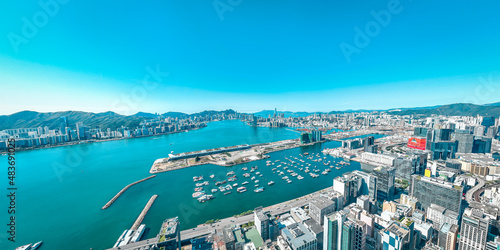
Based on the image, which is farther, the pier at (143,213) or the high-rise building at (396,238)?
the pier at (143,213)

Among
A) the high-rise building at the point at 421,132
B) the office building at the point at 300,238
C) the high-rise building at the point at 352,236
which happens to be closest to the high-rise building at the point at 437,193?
the high-rise building at the point at 352,236

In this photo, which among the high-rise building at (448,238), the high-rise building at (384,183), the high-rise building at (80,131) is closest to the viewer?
the high-rise building at (448,238)

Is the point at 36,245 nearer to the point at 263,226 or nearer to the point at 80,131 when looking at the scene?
the point at 263,226

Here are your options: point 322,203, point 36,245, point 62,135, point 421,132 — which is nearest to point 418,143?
point 421,132

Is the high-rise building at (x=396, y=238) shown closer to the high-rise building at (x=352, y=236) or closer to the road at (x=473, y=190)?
the high-rise building at (x=352, y=236)

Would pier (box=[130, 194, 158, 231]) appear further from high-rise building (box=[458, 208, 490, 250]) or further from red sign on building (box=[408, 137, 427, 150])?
red sign on building (box=[408, 137, 427, 150])

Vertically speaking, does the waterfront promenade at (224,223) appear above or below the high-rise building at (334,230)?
below

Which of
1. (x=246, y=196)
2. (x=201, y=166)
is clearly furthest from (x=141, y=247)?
(x=201, y=166)
